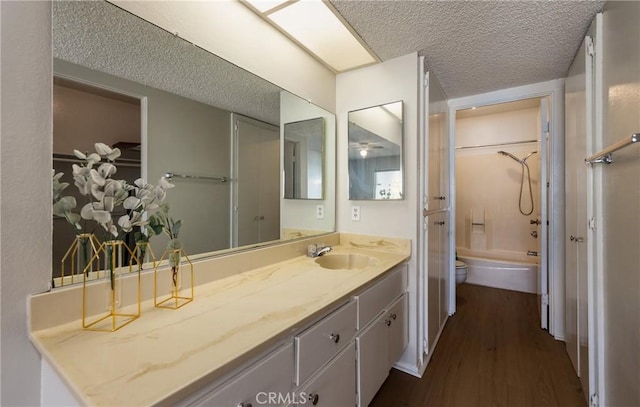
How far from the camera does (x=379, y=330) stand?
1397 mm

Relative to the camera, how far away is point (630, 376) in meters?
1.06

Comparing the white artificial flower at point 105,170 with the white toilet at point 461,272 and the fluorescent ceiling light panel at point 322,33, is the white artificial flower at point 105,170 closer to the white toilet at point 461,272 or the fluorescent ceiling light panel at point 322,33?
the fluorescent ceiling light panel at point 322,33

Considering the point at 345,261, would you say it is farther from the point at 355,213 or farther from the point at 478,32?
the point at 478,32

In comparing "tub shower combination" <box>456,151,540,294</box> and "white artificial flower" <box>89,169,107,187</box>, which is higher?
"white artificial flower" <box>89,169,107,187</box>

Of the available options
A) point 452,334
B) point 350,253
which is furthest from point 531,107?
point 350,253

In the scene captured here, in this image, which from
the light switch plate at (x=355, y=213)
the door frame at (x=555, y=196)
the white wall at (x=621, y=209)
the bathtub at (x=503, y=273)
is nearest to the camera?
the white wall at (x=621, y=209)

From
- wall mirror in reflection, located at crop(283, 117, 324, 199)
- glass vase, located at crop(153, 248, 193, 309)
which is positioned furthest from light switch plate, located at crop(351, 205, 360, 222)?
glass vase, located at crop(153, 248, 193, 309)

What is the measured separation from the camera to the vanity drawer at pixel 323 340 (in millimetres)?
877

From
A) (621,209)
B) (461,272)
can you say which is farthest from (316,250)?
(461,272)

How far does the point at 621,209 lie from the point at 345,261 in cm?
137

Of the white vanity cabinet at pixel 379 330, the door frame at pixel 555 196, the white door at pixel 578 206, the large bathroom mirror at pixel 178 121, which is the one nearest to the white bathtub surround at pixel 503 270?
the door frame at pixel 555 196

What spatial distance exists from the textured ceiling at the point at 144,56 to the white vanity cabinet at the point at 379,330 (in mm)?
1192

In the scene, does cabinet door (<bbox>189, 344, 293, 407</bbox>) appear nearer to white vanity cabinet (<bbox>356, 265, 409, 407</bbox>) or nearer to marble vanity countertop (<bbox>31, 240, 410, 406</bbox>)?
marble vanity countertop (<bbox>31, 240, 410, 406</bbox>)

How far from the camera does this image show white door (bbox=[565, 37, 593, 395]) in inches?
60.1
